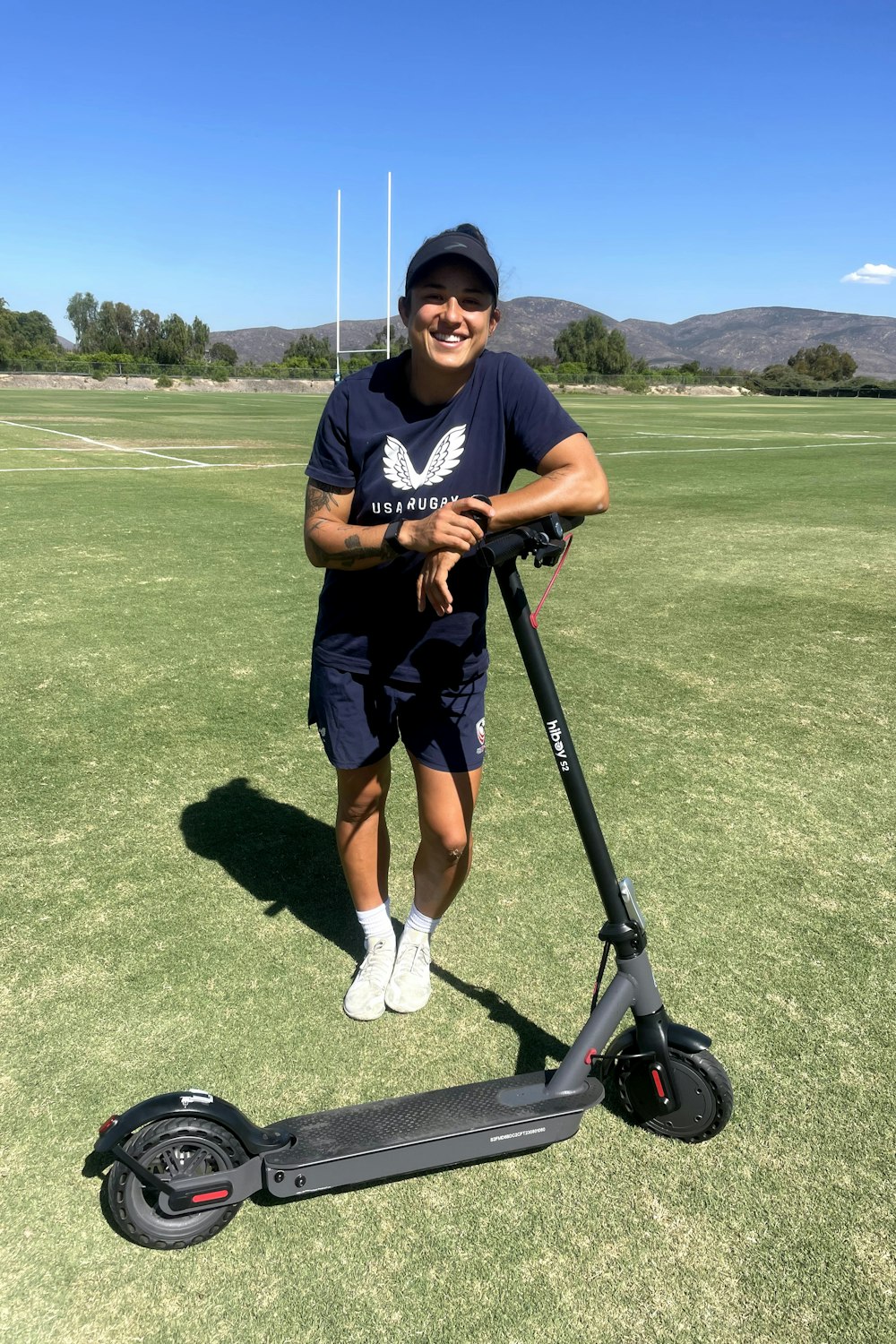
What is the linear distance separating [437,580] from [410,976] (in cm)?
140

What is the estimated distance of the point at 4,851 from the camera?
11.9ft

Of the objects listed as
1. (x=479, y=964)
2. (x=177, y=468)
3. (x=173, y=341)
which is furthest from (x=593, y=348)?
(x=479, y=964)

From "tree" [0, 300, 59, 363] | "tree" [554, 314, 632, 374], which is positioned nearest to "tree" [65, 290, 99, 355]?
"tree" [0, 300, 59, 363]

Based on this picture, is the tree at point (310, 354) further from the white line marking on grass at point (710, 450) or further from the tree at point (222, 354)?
the white line marking on grass at point (710, 450)

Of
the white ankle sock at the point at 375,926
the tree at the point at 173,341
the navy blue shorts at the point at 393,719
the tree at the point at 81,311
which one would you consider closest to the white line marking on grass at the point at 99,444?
the white ankle sock at the point at 375,926

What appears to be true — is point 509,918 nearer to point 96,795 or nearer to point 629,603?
point 96,795

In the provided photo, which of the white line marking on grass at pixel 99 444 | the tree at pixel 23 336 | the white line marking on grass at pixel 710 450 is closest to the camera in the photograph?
the white line marking on grass at pixel 99 444

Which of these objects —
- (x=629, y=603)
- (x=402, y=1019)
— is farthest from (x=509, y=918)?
(x=629, y=603)

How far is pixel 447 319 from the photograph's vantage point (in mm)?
2273

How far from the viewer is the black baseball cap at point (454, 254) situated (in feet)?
7.28

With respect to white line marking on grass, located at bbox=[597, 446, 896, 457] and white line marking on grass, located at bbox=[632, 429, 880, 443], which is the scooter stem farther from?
white line marking on grass, located at bbox=[632, 429, 880, 443]

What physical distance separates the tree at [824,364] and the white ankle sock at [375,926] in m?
114

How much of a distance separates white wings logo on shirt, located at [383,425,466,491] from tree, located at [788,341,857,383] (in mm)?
114424

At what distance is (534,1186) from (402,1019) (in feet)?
2.36
